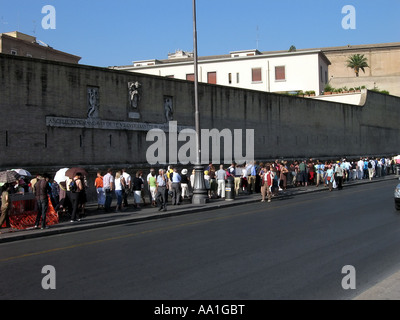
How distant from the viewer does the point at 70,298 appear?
655 cm

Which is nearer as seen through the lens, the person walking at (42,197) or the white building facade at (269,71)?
the person walking at (42,197)

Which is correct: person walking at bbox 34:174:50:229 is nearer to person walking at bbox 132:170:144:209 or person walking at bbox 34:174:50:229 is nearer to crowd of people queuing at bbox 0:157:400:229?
crowd of people queuing at bbox 0:157:400:229

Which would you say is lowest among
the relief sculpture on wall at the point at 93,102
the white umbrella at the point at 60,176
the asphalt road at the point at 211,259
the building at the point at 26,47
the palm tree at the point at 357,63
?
the asphalt road at the point at 211,259

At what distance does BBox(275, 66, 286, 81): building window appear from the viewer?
59.6 metres

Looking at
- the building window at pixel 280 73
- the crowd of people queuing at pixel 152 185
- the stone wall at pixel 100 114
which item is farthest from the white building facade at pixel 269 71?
the crowd of people queuing at pixel 152 185

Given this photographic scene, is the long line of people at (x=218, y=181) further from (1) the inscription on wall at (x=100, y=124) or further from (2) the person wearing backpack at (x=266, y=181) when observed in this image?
(1) the inscription on wall at (x=100, y=124)

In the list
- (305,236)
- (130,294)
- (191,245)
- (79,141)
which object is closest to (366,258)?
(305,236)

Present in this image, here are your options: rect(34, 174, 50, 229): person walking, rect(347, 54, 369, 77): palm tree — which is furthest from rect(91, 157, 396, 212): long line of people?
rect(347, 54, 369, 77): palm tree

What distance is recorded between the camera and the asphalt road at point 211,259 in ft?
22.4
